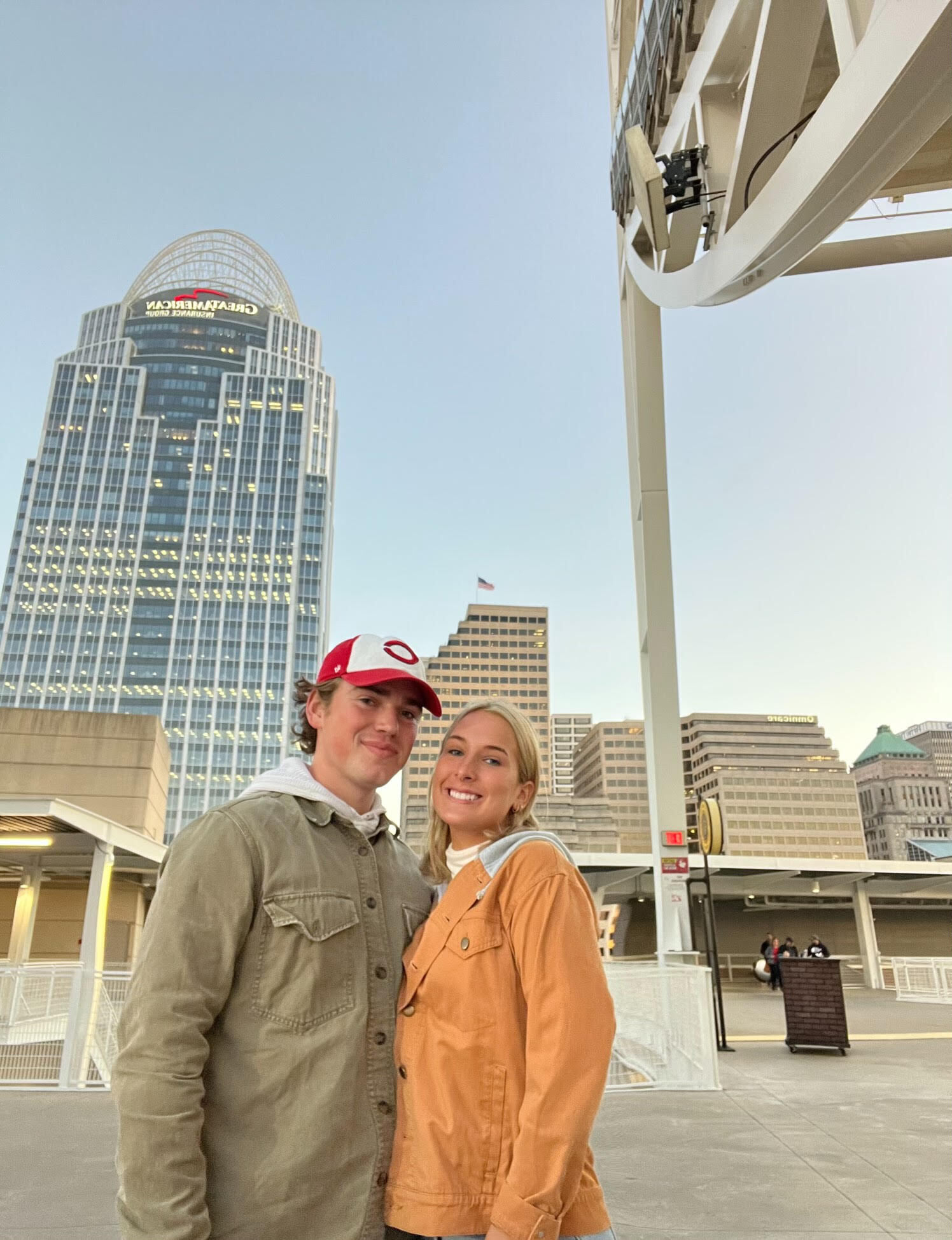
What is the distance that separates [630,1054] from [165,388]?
142 m

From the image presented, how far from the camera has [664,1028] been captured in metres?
7.97

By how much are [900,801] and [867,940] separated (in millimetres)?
157328

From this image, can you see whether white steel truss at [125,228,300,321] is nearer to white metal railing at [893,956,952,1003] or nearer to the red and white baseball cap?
white metal railing at [893,956,952,1003]

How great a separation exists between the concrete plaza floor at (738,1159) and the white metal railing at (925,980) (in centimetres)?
1237

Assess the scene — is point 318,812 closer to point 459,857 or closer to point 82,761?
point 459,857

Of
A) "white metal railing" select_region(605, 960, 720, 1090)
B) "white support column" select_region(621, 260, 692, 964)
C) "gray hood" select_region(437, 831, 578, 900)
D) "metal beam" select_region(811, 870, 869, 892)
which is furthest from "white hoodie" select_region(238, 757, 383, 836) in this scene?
"metal beam" select_region(811, 870, 869, 892)

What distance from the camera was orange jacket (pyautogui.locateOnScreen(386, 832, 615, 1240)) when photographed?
154 cm

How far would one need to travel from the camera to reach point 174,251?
6245 inches

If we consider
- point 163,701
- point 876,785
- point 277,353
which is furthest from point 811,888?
point 876,785

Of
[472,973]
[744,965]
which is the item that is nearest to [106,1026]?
[472,973]

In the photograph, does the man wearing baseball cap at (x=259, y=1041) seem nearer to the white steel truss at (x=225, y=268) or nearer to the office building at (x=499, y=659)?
the office building at (x=499, y=659)

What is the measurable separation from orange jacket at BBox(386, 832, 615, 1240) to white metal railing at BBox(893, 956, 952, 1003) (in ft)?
68.8

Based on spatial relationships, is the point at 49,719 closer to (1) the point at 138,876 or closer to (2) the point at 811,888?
(1) the point at 138,876

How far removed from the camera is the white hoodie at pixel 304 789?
200 cm
